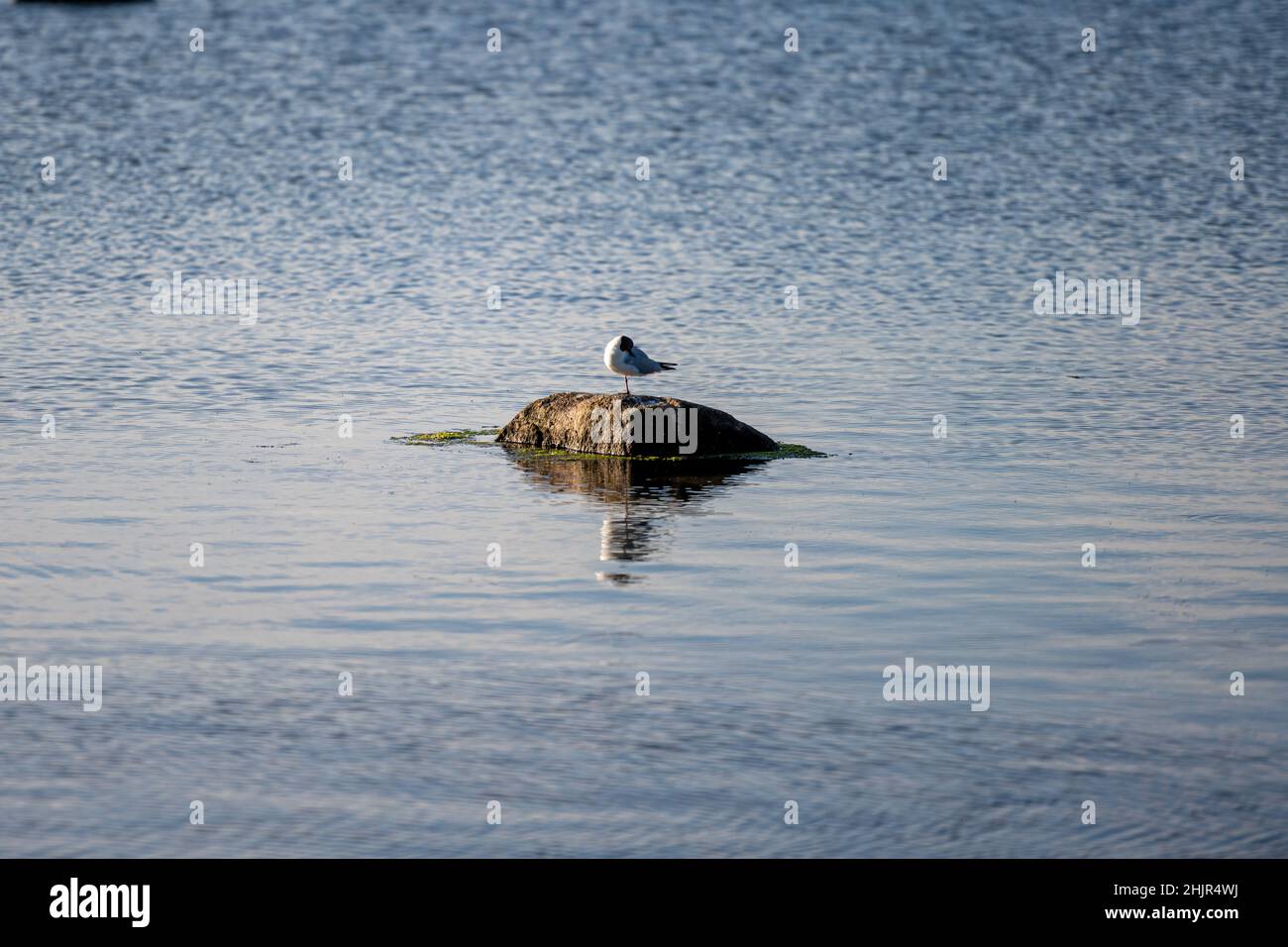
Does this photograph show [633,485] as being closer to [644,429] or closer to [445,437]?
[644,429]

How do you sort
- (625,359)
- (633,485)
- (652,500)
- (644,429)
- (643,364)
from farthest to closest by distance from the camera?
(643,364), (625,359), (644,429), (633,485), (652,500)

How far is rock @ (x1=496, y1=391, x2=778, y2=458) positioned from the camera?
19.8m

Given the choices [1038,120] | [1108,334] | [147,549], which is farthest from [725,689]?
[1038,120]

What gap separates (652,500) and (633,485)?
2.42 feet

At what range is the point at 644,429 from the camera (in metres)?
19.9

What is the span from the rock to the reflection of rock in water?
0.18 meters

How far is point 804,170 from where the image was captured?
45.6m

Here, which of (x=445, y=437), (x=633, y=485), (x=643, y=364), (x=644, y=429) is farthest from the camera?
(x=445, y=437)

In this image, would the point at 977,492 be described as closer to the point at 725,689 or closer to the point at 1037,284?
the point at 725,689

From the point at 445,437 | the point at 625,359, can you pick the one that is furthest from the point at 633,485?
the point at 445,437

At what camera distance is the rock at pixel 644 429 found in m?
19.8

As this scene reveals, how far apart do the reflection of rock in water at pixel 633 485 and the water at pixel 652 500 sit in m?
0.11
